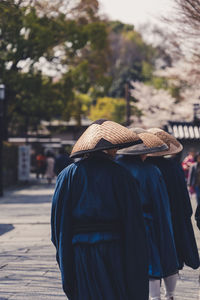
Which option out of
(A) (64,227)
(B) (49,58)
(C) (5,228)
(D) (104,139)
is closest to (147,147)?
(D) (104,139)

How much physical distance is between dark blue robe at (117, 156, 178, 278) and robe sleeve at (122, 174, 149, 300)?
58.0 inches

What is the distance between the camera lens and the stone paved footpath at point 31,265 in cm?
619

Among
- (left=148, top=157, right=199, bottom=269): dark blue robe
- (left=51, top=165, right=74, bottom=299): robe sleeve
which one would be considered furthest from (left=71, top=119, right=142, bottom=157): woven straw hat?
(left=148, top=157, right=199, bottom=269): dark blue robe

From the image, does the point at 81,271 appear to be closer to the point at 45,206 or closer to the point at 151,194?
the point at 151,194

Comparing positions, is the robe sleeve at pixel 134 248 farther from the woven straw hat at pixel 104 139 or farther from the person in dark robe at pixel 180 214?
the person in dark robe at pixel 180 214

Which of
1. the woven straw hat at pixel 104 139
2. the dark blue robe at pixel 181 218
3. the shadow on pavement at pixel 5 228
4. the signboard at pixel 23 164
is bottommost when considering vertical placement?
the signboard at pixel 23 164

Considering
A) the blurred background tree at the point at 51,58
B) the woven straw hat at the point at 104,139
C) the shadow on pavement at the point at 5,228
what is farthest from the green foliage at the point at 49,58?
the woven straw hat at the point at 104,139

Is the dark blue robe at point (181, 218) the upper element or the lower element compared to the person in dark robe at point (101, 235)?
lower

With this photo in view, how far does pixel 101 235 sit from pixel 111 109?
5917cm

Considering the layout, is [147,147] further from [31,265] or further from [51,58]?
[51,58]

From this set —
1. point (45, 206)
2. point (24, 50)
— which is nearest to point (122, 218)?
point (45, 206)

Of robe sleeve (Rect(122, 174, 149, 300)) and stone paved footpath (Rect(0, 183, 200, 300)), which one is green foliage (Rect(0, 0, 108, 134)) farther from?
robe sleeve (Rect(122, 174, 149, 300))

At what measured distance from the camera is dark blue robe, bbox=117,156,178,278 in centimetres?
498

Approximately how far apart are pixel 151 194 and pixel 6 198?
15.1 metres
